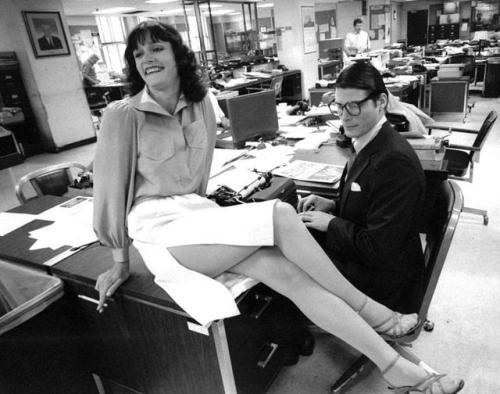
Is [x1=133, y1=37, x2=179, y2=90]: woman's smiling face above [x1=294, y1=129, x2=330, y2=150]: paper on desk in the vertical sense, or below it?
above

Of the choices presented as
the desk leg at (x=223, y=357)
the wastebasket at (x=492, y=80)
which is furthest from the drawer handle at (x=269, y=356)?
the wastebasket at (x=492, y=80)

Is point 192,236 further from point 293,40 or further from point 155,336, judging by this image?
point 293,40

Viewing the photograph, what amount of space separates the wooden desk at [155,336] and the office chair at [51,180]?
732mm

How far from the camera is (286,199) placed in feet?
5.80

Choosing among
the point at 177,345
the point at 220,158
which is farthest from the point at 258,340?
the point at 220,158

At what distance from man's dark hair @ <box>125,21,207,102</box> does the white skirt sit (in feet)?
1.52

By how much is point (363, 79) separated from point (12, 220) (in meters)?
1.77

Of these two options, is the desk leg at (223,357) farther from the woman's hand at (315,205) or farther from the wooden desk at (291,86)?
the wooden desk at (291,86)

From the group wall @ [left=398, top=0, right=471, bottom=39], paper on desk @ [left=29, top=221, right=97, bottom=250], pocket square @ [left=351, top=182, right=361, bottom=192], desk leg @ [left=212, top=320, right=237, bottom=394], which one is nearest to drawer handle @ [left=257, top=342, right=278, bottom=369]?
desk leg @ [left=212, top=320, right=237, bottom=394]

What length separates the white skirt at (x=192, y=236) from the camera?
1.12 m

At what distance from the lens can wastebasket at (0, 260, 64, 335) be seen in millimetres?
1354

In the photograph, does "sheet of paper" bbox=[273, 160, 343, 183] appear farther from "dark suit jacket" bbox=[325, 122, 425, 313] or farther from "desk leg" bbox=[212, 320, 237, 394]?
"desk leg" bbox=[212, 320, 237, 394]

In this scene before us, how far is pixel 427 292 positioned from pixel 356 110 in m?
0.72

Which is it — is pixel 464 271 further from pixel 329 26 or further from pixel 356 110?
pixel 329 26
